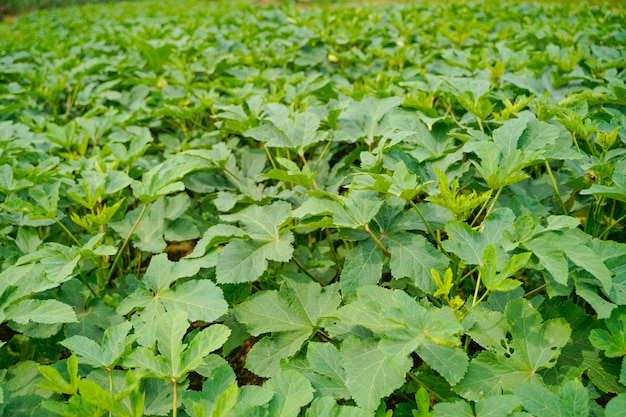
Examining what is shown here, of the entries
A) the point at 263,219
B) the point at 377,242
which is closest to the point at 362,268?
the point at 377,242

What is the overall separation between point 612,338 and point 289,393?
86 centimetres

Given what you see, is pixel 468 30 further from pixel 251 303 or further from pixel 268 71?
pixel 251 303

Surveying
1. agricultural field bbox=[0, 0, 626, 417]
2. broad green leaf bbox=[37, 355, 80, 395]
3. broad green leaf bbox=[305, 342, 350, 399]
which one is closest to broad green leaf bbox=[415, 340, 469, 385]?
agricultural field bbox=[0, 0, 626, 417]

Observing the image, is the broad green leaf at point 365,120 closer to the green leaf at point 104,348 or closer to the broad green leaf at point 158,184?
the broad green leaf at point 158,184

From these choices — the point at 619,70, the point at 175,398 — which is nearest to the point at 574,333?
the point at 175,398

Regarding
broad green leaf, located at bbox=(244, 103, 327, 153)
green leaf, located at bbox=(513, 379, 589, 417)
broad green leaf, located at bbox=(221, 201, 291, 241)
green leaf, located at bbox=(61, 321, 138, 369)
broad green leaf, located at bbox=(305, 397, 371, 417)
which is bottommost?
A: broad green leaf, located at bbox=(305, 397, 371, 417)

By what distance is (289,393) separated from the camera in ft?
3.74

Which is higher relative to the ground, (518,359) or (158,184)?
(158,184)

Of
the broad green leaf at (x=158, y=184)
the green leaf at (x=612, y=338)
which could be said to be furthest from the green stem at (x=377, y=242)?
the broad green leaf at (x=158, y=184)

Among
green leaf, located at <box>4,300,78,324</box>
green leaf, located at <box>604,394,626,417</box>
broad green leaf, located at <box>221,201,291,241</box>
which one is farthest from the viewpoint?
broad green leaf, located at <box>221,201,291,241</box>

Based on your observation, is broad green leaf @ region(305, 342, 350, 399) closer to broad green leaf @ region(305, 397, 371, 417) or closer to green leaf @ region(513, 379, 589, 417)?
broad green leaf @ region(305, 397, 371, 417)

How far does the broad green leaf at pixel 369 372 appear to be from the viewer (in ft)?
3.60

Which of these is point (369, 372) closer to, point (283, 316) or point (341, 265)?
point (283, 316)

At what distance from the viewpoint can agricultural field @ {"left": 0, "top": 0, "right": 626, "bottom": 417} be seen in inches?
44.8
